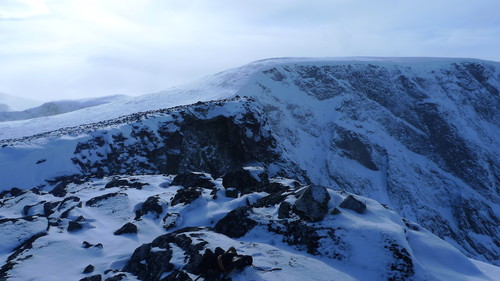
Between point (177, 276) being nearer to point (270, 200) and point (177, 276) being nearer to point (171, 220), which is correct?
point (171, 220)

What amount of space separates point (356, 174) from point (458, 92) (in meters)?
38.6

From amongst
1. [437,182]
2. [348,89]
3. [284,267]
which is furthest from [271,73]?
[284,267]

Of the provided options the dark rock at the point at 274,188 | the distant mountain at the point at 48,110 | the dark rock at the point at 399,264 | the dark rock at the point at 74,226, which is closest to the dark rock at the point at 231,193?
the dark rock at the point at 274,188

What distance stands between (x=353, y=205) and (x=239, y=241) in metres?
4.10

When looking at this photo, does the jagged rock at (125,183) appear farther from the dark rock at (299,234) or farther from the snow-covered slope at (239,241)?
the dark rock at (299,234)

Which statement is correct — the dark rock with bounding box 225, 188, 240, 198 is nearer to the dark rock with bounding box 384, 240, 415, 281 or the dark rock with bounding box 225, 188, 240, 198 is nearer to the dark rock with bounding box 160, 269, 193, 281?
the dark rock with bounding box 160, 269, 193, 281

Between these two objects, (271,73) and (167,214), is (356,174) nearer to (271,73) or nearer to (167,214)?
(271,73)

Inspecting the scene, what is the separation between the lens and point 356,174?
58281 mm

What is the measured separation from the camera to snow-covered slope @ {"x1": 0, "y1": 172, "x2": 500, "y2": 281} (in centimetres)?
995

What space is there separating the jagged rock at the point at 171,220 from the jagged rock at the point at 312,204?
14.9ft

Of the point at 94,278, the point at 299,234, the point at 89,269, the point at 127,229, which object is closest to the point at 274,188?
the point at 299,234

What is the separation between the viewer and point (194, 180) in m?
19.4

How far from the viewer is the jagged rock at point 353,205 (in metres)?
12.4

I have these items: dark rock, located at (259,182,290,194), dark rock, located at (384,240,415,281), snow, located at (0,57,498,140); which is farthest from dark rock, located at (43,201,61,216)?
snow, located at (0,57,498,140)
